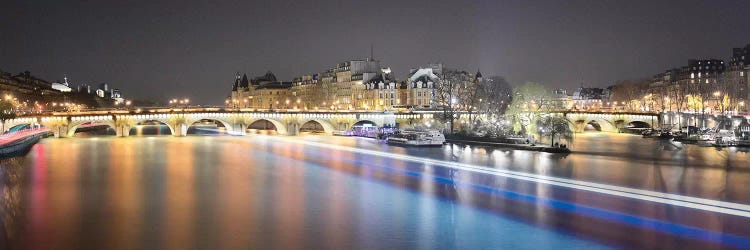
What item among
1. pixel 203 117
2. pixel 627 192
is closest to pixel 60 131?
pixel 203 117

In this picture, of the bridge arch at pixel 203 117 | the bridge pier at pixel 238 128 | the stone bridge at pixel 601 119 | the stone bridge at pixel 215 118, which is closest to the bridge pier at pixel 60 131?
the stone bridge at pixel 215 118

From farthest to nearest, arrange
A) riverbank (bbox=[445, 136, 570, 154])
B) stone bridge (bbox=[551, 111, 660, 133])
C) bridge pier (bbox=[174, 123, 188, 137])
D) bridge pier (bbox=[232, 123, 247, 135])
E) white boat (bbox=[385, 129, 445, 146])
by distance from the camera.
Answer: stone bridge (bbox=[551, 111, 660, 133]), bridge pier (bbox=[232, 123, 247, 135]), bridge pier (bbox=[174, 123, 188, 137]), white boat (bbox=[385, 129, 445, 146]), riverbank (bbox=[445, 136, 570, 154])

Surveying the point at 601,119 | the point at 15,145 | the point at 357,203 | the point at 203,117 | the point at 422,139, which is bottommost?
the point at 357,203

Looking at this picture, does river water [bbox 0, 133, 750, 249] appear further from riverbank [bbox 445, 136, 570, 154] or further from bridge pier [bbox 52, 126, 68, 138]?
bridge pier [bbox 52, 126, 68, 138]

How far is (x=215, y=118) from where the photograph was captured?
271 ft

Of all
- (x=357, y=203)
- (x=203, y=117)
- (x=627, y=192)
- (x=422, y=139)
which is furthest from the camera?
(x=203, y=117)

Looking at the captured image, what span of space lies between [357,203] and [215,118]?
192 ft

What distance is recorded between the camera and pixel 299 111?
86.4 m

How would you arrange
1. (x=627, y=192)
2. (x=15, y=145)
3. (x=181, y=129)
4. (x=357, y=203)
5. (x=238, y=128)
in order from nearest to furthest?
(x=357, y=203) < (x=627, y=192) < (x=15, y=145) < (x=181, y=129) < (x=238, y=128)

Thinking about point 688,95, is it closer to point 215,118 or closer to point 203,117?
point 215,118

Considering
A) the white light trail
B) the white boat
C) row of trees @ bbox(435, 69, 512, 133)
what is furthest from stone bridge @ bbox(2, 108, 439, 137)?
the white light trail

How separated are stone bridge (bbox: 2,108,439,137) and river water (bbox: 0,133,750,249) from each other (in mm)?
24631

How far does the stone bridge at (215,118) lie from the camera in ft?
235

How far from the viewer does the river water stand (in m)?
20.4
